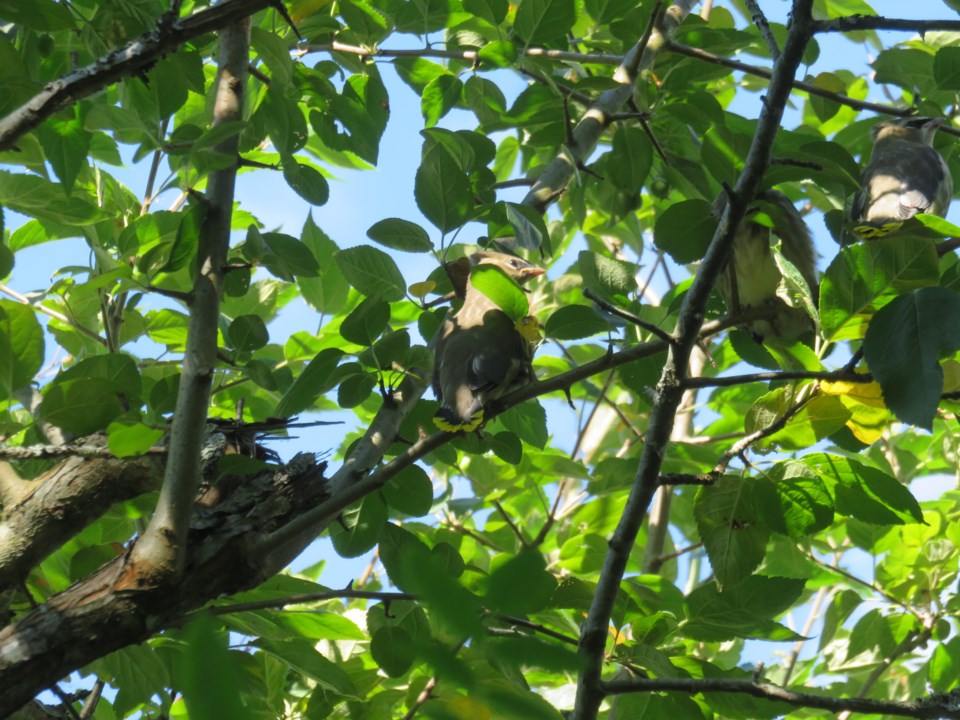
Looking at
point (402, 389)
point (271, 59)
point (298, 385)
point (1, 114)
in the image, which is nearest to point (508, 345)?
point (402, 389)

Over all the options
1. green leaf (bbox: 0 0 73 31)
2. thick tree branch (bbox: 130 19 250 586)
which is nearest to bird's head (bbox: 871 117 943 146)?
thick tree branch (bbox: 130 19 250 586)

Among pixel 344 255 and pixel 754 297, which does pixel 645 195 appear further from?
pixel 344 255

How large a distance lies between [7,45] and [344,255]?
3.55ft

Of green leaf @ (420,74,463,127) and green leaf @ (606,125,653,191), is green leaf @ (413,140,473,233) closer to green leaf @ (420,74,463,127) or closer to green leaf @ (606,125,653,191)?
→ green leaf @ (420,74,463,127)

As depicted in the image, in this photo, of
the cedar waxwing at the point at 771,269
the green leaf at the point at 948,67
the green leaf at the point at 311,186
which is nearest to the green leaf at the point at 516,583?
the green leaf at the point at 311,186

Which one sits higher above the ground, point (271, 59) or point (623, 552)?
point (271, 59)

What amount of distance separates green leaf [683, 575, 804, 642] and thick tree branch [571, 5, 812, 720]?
45cm

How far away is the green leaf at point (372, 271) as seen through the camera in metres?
3.07

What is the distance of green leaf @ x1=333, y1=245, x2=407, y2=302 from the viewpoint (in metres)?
3.07

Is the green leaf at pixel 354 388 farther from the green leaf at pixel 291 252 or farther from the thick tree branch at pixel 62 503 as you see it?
the thick tree branch at pixel 62 503

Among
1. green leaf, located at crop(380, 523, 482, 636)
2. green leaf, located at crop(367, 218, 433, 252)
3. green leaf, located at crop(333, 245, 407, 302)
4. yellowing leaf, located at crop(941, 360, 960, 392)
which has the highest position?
green leaf, located at crop(367, 218, 433, 252)

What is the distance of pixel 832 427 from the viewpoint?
2.35 meters

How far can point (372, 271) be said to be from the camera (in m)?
3.11

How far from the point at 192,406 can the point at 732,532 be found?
138 centimetres
